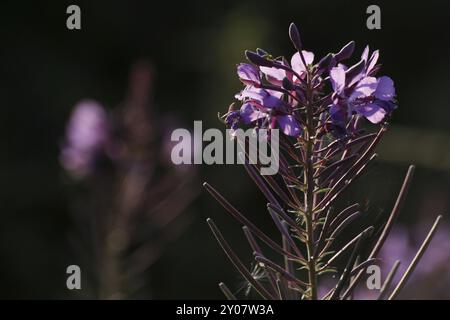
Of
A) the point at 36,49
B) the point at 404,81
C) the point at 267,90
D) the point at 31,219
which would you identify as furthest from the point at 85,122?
the point at 404,81

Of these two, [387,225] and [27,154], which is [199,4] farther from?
[387,225]

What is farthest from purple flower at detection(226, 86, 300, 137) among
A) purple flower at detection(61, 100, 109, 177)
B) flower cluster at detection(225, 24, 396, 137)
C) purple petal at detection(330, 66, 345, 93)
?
purple flower at detection(61, 100, 109, 177)

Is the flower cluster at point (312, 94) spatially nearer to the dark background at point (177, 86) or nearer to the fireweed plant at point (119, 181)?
the fireweed plant at point (119, 181)

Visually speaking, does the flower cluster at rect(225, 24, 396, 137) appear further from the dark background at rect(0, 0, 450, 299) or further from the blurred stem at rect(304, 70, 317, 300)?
the dark background at rect(0, 0, 450, 299)

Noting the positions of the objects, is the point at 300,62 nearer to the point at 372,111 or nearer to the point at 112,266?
the point at 372,111

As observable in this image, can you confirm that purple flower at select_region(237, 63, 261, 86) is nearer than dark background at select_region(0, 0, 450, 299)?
Yes

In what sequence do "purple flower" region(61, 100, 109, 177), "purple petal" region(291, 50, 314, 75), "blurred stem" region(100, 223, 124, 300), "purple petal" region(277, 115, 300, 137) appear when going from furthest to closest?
"purple flower" region(61, 100, 109, 177) < "blurred stem" region(100, 223, 124, 300) < "purple petal" region(291, 50, 314, 75) < "purple petal" region(277, 115, 300, 137)

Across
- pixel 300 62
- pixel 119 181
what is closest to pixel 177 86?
pixel 119 181
